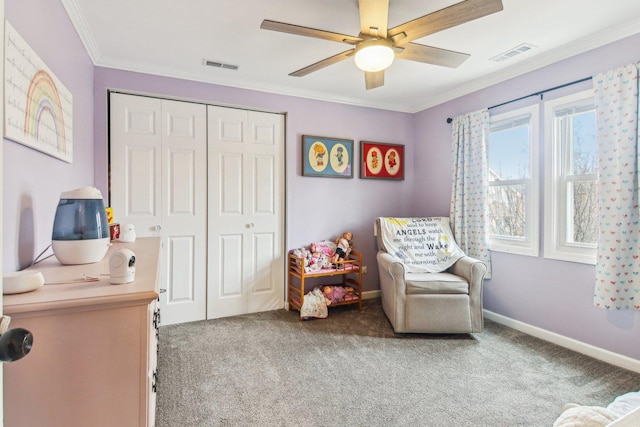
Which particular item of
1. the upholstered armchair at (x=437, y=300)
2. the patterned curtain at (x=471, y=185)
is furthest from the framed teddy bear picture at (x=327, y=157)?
the upholstered armchair at (x=437, y=300)

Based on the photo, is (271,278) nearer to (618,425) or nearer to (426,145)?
(426,145)

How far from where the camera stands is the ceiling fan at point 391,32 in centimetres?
164

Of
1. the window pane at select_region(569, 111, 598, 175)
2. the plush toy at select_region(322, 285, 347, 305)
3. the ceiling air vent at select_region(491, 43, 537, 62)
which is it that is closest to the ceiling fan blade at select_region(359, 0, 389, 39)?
the ceiling air vent at select_region(491, 43, 537, 62)

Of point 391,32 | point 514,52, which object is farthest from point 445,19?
point 514,52

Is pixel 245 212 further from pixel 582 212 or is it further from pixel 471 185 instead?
pixel 582 212

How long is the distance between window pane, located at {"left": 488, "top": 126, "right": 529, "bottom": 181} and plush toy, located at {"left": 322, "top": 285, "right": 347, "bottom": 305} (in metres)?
1.91

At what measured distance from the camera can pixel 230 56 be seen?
2721 mm

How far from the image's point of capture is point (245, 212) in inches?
132

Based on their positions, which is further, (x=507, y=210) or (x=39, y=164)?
(x=507, y=210)

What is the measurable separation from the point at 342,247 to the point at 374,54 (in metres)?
2.06

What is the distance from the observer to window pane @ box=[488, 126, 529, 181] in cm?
302

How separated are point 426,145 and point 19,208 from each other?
3776 mm

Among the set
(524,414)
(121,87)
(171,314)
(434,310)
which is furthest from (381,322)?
(121,87)

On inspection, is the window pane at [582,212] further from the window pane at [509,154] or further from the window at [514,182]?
the window pane at [509,154]
